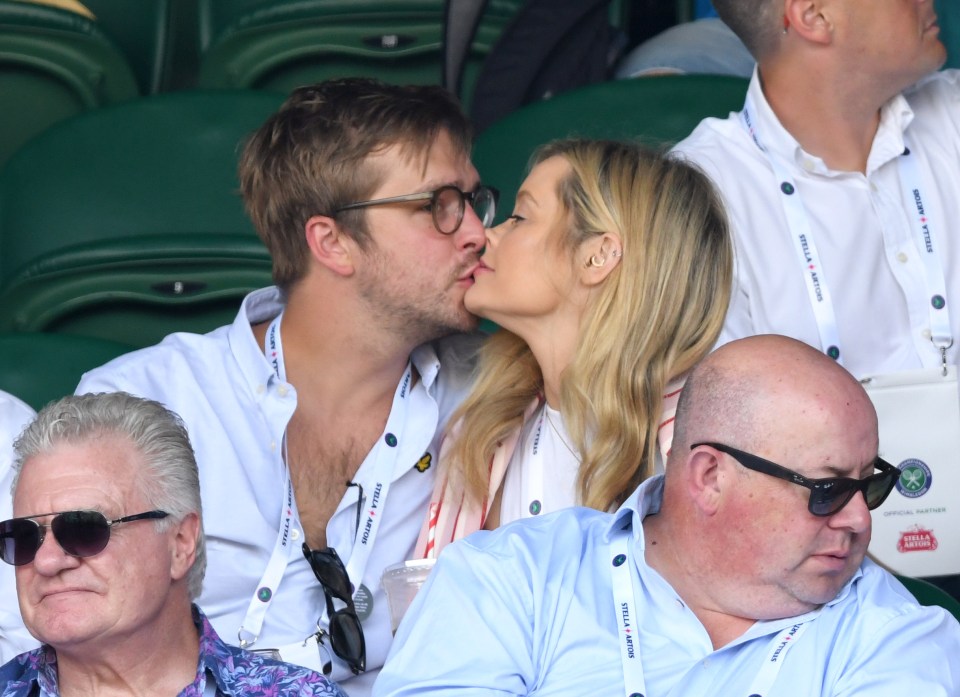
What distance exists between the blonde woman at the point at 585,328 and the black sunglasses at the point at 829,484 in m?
0.52

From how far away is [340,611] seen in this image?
2727mm

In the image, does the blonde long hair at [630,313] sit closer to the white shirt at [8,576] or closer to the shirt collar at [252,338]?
the shirt collar at [252,338]

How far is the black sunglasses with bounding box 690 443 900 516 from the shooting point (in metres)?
2.04

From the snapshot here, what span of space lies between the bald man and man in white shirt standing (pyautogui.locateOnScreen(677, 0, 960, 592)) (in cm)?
84

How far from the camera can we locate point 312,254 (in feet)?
10.0

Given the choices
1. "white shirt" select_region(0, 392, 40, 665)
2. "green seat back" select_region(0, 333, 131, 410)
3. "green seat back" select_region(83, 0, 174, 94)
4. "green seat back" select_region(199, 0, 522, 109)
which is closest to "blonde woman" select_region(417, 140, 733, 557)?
"white shirt" select_region(0, 392, 40, 665)

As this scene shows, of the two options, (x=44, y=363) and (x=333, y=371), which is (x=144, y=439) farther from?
(x=44, y=363)

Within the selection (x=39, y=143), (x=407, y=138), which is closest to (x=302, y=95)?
(x=407, y=138)

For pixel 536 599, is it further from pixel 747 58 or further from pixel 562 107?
pixel 747 58

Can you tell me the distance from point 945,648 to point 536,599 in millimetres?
575

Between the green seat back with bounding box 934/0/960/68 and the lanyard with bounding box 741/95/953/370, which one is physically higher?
the green seat back with bounding box 934/0/960/68

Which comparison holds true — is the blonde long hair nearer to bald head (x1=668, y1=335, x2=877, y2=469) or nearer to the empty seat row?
bald head (x1=668, y1=335, x2=877, y2=469)

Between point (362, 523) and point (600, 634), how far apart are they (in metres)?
0.76

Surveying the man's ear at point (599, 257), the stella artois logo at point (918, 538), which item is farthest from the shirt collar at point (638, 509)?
the stella artois logo at point (918, 538)
